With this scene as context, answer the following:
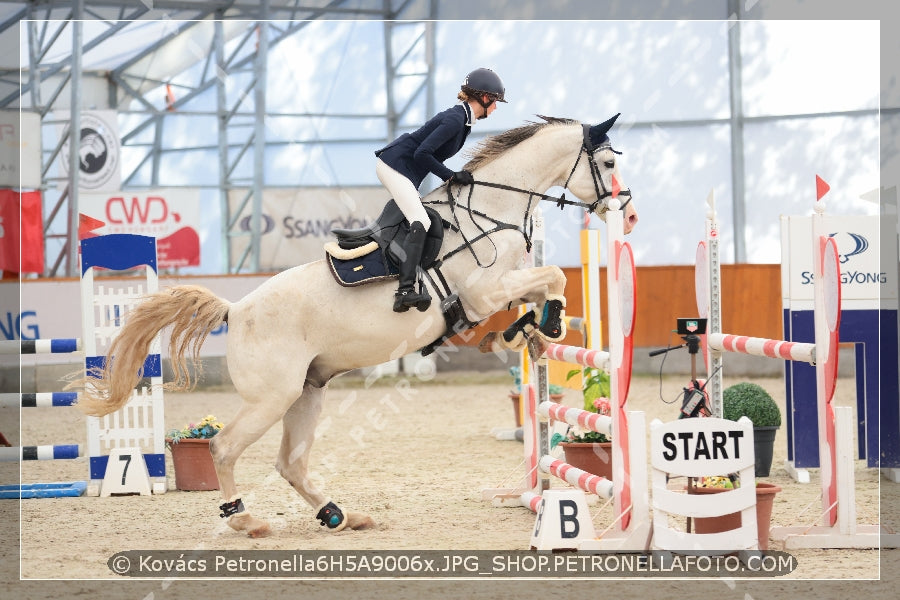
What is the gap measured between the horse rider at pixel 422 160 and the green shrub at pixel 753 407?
259cm

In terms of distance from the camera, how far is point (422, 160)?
4418 mm

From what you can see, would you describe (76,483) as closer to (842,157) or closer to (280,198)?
(280,198)

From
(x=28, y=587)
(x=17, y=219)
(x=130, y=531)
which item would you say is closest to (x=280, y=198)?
(x=17, y=219)

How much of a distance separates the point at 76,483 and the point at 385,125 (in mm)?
10679

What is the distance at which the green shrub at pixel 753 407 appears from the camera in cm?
620

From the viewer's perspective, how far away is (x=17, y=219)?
44.9ft

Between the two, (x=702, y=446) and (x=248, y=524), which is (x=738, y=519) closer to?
(x=702, y=446)

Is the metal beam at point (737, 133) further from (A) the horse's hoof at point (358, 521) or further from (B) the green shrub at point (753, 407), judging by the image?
(A) the horse's hoof at point (358, 521)

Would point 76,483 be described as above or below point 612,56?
below

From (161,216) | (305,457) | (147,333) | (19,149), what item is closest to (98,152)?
(19,149)

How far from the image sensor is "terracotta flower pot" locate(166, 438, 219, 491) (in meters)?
6.27

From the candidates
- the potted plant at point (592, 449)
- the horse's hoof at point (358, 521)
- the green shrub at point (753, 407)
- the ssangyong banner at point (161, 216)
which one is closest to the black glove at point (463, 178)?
the potted plant at point (592, 449)

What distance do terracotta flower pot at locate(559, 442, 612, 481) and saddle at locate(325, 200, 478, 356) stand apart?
1.39m

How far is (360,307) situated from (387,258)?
256 mm
